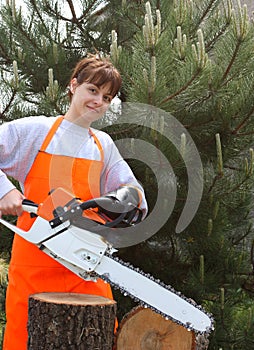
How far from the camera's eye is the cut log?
7.13 ft

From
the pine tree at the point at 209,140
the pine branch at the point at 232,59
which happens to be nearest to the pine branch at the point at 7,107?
the pine tree at the point at 209,140

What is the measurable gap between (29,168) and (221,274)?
6.09ft

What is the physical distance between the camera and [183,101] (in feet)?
10.0

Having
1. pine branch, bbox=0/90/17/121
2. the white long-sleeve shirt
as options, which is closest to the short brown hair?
the white long-sleeve shirt

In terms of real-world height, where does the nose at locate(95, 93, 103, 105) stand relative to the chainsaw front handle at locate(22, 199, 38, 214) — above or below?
above

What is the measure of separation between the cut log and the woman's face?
0.84 metres

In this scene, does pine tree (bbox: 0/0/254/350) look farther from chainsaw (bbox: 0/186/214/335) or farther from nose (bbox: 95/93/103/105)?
chainsaw (bbox: 0/186/214/335)

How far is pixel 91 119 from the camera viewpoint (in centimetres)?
205

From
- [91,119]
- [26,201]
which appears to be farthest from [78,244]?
[91,119]

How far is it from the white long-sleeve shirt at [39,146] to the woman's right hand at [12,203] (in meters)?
0.09

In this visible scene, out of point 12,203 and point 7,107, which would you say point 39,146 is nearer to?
point 12,203

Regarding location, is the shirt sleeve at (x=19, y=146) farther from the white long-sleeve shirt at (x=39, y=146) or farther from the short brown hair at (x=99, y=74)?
the short brown hair at (x=99, y=74)

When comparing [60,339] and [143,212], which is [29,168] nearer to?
[143,212]

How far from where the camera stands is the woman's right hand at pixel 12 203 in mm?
1833
